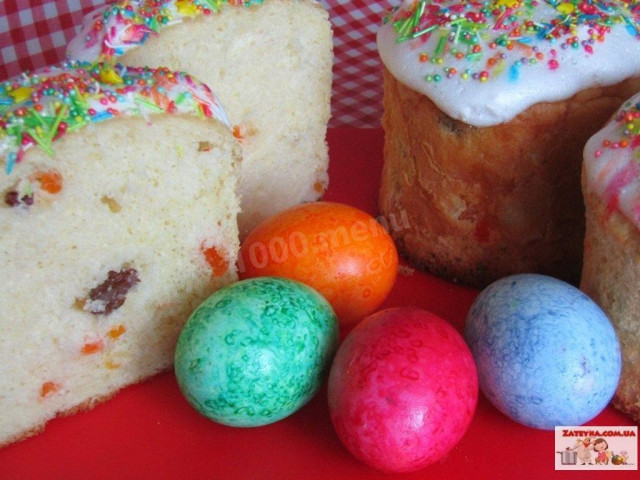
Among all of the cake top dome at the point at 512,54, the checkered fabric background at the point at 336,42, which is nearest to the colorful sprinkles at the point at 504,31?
the cake top dome at the point at 512,54

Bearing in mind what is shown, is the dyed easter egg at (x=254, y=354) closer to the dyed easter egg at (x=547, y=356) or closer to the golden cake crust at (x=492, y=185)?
the dyed easter egg at (x=547, y=356)

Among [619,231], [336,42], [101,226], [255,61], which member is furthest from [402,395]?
[336,42]

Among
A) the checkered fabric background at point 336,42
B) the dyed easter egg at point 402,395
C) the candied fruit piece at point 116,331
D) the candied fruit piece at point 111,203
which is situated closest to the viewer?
the dyed easter egg at point 402,395

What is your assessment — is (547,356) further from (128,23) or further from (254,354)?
(128,23)

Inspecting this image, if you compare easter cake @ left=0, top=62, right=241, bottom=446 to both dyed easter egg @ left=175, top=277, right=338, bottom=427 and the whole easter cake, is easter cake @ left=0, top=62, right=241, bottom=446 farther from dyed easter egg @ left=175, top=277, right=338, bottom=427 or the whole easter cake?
the whole easter cake

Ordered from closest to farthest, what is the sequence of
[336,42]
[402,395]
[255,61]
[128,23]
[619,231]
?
[402,395] < [619,231] < [128,23] < [255,61] < [336,42]

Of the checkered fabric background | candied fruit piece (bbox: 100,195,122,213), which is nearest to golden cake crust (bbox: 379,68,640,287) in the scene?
candied fruit piece (bbox: 100,195,122,213)
